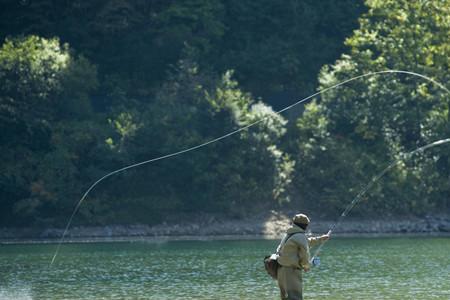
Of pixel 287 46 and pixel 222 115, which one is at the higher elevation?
pixel 287 46

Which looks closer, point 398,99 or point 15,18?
point 398,99

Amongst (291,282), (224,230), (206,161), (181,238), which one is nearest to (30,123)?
(206,161)

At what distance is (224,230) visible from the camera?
51.9m

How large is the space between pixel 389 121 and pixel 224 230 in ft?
29.4

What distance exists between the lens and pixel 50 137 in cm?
5203

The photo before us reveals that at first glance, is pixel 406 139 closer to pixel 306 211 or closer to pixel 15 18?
pixel 306 211

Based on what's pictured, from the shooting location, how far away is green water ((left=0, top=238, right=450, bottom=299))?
26828 mm

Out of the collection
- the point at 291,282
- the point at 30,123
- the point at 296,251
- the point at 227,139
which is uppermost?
the point at 30,123

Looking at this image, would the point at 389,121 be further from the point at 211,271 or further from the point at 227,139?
the point at 211,271

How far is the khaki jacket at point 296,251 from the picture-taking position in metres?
19.0

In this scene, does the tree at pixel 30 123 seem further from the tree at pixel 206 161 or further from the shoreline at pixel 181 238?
the tree at pixel 206 161

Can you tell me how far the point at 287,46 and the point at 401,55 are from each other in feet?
37.2

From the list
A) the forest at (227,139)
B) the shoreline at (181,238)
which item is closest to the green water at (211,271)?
the shoreline at (181,238)

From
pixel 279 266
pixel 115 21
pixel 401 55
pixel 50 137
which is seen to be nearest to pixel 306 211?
pixel 401 55
